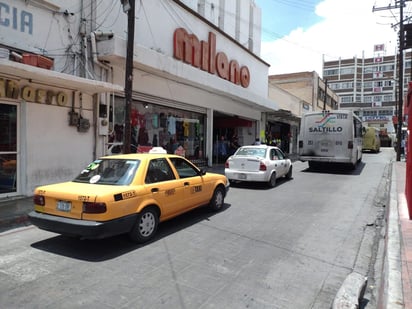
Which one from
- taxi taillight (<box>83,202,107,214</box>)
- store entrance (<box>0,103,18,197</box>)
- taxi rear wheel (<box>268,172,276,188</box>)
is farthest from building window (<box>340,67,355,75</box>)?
taxi taillight (<box>83,202,107,214</box>)

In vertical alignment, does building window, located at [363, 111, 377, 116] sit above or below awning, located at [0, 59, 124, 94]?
above

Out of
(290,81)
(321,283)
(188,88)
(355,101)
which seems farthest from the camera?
(355,101)

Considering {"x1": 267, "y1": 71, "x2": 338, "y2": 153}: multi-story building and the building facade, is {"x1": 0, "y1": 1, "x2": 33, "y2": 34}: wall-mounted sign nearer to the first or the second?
the building facade

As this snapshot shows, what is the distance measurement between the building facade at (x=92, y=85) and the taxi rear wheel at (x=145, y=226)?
438cm

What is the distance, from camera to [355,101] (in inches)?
3676

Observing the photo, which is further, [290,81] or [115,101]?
[290,81]

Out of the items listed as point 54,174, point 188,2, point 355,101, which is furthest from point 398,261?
point 355,101

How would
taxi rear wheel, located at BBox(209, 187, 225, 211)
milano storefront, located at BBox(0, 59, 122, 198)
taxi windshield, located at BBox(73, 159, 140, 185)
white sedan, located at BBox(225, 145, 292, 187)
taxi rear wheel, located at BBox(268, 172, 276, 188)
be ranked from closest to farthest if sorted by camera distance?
taxi windshield, located at BBox(73, 159, 140, 185) < taxi rear wheel, located at BBox(209, 187, 225, 211) < milano storefront, located at BBox(0, 59, 122, 198) < white sedan, located at BBox(225, 145, 292, 187) < taxi rear wheel, located at BBox(268, 172, 276, 188)

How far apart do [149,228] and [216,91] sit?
38.9 ft

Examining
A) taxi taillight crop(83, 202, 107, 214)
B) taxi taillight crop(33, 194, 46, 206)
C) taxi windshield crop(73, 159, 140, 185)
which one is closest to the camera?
taxi taillight crop(83, 202, 107, 214)

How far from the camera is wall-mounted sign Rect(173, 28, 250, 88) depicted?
14.3m

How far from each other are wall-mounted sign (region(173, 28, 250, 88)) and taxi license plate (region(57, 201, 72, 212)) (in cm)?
1043

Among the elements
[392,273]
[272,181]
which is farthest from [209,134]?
[392,273]

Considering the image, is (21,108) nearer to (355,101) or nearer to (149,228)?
(149,228)
